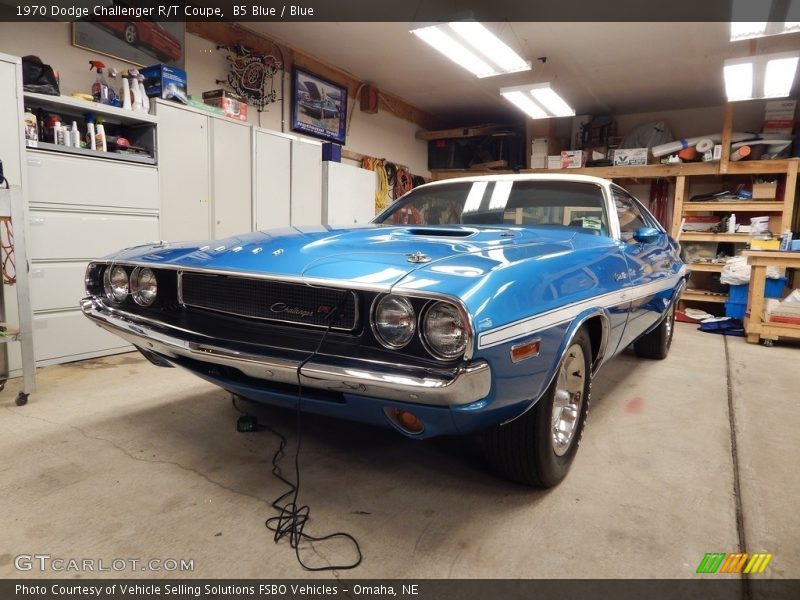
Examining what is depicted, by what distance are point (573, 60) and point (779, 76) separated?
2004 millimetres

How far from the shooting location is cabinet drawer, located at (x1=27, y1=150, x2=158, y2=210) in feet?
10.2

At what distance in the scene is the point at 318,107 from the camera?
19.7ft

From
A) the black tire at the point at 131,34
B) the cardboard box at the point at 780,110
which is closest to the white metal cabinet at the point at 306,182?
the black tire at the point at 131,34

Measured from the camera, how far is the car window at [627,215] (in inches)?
100

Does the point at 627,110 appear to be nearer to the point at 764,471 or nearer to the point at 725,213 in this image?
the point at 725,213

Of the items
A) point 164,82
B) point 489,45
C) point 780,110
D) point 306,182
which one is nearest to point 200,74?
point 164,82

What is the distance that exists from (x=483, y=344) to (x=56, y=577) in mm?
1232

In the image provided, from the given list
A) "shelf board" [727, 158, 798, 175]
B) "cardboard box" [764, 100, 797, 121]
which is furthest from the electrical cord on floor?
"cardboard box" [764, 100, 797, 121]

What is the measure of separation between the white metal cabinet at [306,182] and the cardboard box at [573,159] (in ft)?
12.5

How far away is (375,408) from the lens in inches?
53.3

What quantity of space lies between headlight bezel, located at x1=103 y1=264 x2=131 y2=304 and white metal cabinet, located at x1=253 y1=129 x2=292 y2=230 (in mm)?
2807

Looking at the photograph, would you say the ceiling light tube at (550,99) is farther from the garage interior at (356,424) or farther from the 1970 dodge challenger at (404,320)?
the 1970 dodge challenger at (404,320)

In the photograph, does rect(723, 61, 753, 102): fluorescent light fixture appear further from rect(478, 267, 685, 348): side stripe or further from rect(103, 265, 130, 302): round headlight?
rect(103, 265, 130, 302): round headlight

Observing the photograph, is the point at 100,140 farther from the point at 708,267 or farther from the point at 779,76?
the point at 708,267
